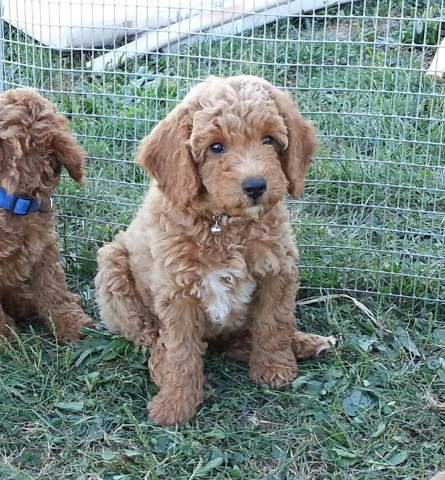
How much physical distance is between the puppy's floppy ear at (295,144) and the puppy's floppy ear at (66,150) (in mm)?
1250

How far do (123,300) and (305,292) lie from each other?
1.31m

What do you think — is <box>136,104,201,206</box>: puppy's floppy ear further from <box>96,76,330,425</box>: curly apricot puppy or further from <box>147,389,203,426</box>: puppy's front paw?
<box>147,389,203,426</box>: puppy's front paw

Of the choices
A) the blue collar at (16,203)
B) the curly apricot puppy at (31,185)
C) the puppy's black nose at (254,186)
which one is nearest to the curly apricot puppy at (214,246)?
the puppy's black nose at (254,186)

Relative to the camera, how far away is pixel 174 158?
13.4ft

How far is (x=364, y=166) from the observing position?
5301 millimetres

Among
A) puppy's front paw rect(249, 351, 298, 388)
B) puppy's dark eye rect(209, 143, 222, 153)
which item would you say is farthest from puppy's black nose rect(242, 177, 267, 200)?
puppy's front paw rect(249, 351, 298, 388)

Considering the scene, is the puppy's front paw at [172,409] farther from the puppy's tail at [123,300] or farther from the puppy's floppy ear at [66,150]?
the puppy's floppy ear at [66,150]

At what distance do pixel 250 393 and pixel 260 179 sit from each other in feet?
4.37

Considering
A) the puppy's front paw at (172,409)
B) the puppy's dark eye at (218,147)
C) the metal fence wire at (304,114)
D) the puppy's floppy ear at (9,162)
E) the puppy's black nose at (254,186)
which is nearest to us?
the puppy's black nose at (254,186)

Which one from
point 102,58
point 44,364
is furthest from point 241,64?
point 44,364

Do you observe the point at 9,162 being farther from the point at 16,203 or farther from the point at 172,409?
the point at 172,409

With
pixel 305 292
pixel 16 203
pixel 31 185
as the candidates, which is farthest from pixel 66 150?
pixel 305 292

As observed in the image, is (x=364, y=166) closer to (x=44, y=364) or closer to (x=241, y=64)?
(x=241, y=64)

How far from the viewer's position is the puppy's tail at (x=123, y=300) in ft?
15.8
